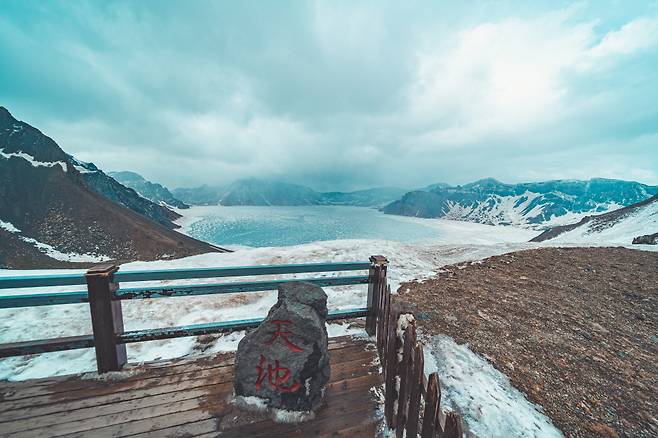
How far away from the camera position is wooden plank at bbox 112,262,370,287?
12.9ft

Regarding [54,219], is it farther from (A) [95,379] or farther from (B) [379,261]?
(B) [379,261]

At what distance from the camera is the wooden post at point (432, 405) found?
227cm

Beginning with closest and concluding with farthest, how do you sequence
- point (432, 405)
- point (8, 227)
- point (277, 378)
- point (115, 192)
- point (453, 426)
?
point (453, 426), point (432, 405), point (277, 378), point (8, 227), point (115, 192)

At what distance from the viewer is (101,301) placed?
3734mm

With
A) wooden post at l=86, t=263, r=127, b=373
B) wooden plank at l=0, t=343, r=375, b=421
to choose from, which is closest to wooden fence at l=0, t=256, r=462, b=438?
wooden post at l=86, t=263, r=127, b=373

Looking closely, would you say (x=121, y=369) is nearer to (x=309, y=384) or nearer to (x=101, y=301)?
(x=101, y=301)

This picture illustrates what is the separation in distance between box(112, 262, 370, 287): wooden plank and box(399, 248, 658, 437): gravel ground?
3.33m

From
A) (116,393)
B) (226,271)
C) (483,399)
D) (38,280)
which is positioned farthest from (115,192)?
(483,399)

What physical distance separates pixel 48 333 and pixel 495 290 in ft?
42.9

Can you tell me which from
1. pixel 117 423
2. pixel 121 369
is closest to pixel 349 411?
pixel 117 423

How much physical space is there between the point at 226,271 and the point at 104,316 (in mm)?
1741

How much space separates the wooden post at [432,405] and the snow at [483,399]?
191cm

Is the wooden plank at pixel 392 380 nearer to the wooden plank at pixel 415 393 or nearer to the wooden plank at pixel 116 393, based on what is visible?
the wooden plank at pixel 415 393

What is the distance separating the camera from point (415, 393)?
8.60 ft
